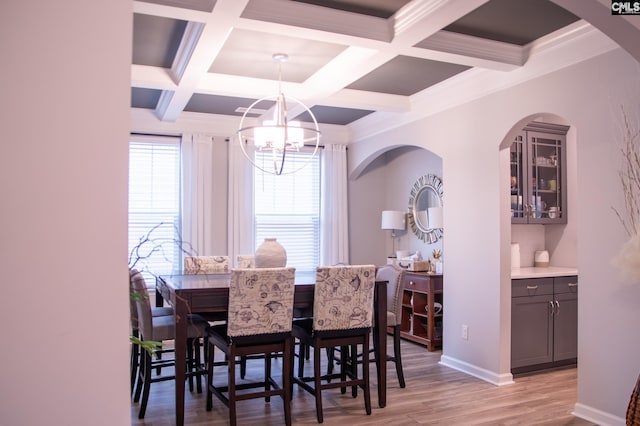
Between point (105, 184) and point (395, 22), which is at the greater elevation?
point (395, 22)

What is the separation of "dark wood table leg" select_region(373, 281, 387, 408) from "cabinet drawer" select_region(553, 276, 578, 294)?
193 centimetres

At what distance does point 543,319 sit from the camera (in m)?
4.71

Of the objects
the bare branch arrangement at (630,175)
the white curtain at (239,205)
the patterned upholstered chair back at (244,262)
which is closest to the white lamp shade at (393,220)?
the white curtain at (239,205)

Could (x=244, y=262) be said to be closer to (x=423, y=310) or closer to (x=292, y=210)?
(x=292, y=210)

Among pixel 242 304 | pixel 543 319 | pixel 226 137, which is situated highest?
pixel 226 137

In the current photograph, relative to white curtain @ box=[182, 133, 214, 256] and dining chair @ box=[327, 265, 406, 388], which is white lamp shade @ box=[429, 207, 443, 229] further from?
white curtain @ box=[182, 133, 214, 256]

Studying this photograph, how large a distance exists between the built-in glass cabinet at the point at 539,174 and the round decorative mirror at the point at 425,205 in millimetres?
934

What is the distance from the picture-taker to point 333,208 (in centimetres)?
685

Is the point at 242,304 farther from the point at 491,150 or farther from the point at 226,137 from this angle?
the point at 226,137

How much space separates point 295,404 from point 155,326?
1.17 m

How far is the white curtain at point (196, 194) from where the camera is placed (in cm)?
611

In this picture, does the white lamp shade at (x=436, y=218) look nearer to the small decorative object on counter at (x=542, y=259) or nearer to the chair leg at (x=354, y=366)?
the small decorative object on counter at (x=542, y=259)

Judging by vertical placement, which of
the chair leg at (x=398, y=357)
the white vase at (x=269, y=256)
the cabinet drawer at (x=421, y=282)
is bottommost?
the chair leg at (x=398, y=357)

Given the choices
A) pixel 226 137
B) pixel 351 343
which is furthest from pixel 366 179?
pixel 351 343
